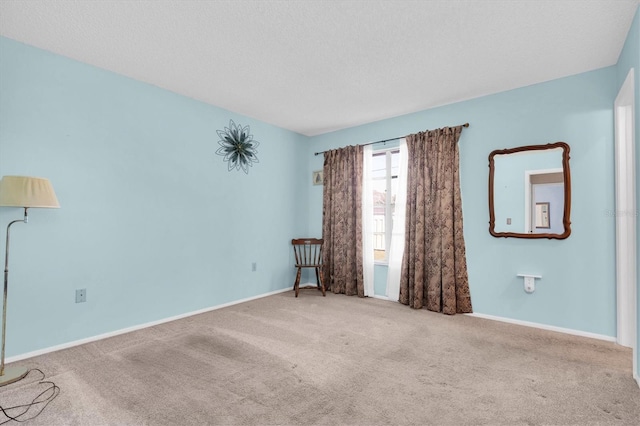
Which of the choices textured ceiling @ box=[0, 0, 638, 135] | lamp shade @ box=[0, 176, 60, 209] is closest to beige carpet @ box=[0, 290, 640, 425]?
lamp shade @ box=[0, 176, 60, 209]

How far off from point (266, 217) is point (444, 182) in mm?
2451

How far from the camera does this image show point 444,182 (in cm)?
379

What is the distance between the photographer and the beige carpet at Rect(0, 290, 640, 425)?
5.84 ft

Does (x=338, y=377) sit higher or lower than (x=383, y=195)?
lower

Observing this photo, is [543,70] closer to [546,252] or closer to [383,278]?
[546,252]

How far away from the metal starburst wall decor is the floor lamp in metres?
1.95

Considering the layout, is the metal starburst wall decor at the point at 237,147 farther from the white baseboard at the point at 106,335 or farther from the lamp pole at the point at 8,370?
the lamp pole at the point at 8,370

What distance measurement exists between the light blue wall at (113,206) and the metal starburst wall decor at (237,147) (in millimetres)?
100

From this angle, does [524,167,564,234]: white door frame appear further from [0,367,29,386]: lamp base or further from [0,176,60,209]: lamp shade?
[0,367,29,386]: lamp base

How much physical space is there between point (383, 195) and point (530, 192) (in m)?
1.81

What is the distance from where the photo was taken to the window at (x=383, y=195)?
4.52 m

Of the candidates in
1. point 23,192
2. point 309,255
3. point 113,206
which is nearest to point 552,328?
point 309,255

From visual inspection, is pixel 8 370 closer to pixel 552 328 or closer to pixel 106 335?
pixel 106 335

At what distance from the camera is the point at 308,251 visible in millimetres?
5113
